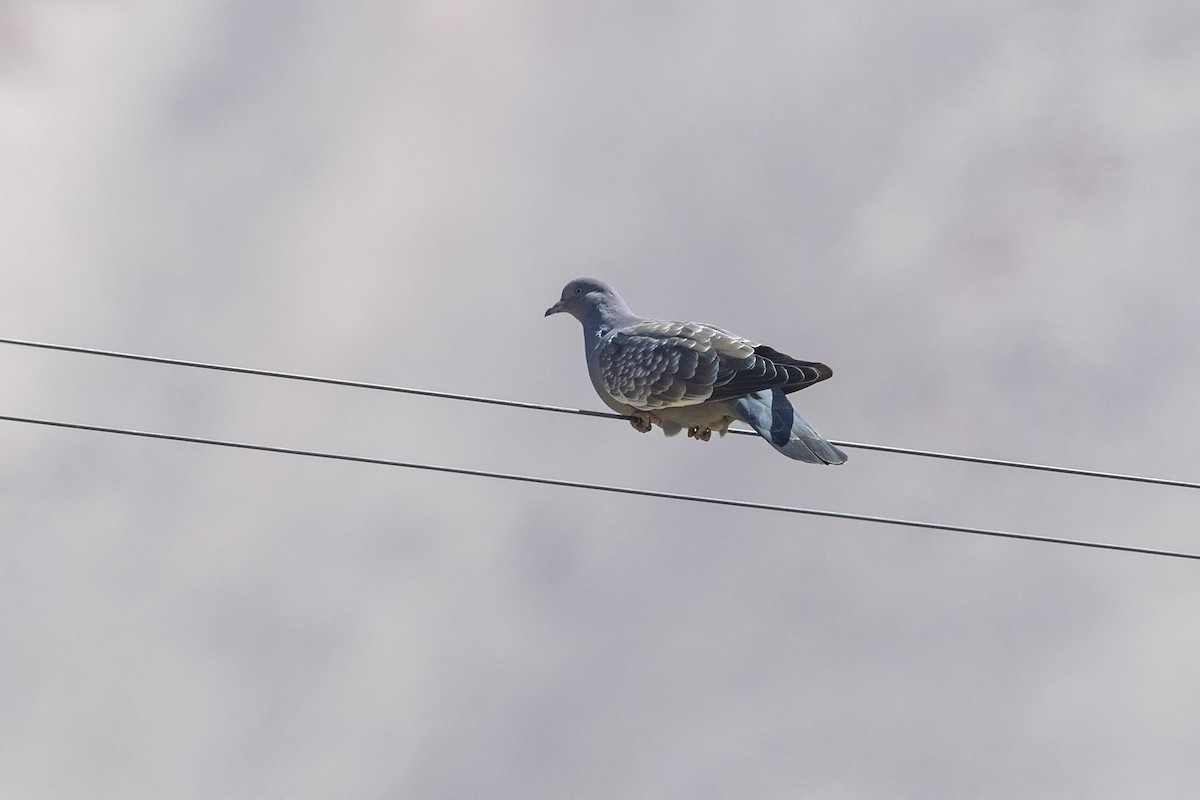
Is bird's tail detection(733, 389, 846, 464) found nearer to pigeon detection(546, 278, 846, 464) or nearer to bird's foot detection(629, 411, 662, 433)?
pigeon detection(546, 278, 846, 464)

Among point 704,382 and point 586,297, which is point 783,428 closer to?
point 704,382

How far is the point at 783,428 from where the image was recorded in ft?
28.5

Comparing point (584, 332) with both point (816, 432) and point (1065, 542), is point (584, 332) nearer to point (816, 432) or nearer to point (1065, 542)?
point (816, 432)

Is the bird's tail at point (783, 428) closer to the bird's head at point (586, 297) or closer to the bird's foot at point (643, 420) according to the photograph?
the bird's foot at point (643, 420)

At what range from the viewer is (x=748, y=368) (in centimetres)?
884

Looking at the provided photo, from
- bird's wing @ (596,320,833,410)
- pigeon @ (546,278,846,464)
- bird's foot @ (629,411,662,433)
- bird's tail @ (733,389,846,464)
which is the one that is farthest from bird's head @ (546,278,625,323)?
bird's tail @ (733,389,846,464)

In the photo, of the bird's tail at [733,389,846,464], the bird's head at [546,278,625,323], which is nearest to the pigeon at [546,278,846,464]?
the bird's tail at [733,389,846,464]

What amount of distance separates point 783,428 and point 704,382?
0.60m

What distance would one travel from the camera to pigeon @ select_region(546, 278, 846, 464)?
871cm

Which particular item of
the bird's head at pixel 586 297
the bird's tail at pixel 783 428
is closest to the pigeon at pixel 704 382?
the bird's tail at pixel 783 428

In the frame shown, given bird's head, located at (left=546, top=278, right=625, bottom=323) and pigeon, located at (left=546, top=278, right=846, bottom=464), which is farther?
bird's head, located at (left=546, top=278, right=625, bottom=323)

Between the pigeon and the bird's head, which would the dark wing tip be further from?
the bird's head

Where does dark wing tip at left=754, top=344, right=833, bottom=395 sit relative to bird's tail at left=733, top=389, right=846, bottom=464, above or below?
above

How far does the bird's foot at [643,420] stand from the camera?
364 inches
